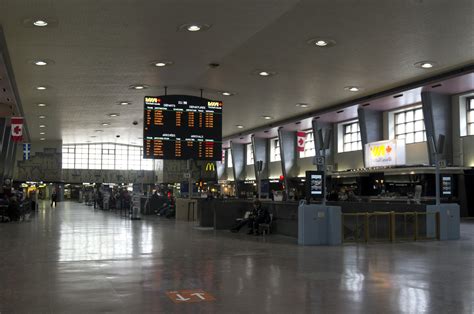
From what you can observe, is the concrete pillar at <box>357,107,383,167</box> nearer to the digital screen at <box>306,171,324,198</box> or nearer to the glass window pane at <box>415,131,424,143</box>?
the glass window pane at <box>415,131,424,143</box>

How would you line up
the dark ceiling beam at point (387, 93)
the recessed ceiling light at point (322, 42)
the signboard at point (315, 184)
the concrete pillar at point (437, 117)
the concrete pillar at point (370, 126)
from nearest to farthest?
1. the recessed ceiling light at point (322, 42)
2. the signboard at point (315, 184)
3. the dark ceiling beam at point (387, 93)
4. the concrete pillar at point (437, 117)
5. the concrete pillar at point (370, 126)

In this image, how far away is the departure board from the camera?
17.1 m

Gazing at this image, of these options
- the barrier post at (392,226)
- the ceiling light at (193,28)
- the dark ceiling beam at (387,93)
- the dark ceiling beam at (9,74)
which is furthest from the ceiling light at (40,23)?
the dark ceiling beam at (387,93)

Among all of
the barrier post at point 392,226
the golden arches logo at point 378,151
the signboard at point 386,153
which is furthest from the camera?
the golden arches logo at point 378,151

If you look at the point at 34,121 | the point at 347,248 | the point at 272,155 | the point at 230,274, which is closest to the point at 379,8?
the point at 347,248

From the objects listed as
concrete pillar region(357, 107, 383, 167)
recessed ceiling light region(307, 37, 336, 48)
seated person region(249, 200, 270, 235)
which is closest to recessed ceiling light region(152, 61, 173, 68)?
→ recessed ceiling light region(307, 37, 336, 48)

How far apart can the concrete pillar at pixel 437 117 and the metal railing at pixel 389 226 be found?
10200 mm

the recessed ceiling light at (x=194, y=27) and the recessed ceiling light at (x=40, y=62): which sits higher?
the recessed ceiling light at (x=194, y=27)

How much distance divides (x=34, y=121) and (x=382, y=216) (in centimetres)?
2441

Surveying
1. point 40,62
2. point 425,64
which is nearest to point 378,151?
point 425,64

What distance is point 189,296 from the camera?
259 inches

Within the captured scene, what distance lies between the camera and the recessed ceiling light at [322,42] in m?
14.1

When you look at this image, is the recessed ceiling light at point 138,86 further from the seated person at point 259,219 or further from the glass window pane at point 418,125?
the glass window pane at point 418,125

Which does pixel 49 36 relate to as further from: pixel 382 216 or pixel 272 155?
pixel 272 155
